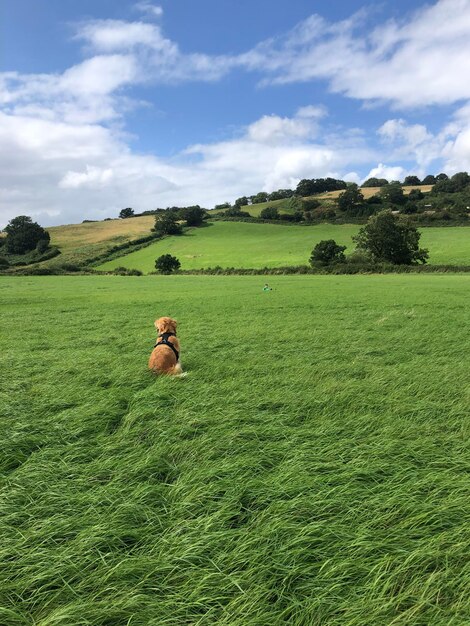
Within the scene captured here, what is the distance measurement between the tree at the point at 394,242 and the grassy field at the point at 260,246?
3.25 metres

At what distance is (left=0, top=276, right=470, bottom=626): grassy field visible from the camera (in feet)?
7.91

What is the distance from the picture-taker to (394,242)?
6094 centimetres

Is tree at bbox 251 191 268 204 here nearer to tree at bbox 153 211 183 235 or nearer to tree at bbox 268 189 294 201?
tree at bbox 268 189 294 201

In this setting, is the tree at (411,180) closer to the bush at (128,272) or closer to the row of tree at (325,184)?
the row of tree at (325,184)

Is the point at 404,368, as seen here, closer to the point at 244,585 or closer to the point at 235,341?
the point at 235,341

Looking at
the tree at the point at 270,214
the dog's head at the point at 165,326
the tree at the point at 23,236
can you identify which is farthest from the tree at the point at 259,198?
the dog's head at the point at 165,326

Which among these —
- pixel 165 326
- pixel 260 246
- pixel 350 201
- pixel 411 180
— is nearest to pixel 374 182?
pixel 411 180

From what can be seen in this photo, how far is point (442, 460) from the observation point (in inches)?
152

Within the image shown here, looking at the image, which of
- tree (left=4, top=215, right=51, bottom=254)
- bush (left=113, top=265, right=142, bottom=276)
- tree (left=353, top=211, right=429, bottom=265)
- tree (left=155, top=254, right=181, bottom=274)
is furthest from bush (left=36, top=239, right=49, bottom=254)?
tree (left=353, top=211, right=429, bottom=265)

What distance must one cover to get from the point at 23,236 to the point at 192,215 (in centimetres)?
4611

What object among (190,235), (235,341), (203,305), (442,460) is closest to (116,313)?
(203,305)

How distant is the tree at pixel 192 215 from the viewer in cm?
10975

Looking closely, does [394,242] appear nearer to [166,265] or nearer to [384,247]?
[384,247]

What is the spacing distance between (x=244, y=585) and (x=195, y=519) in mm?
706
